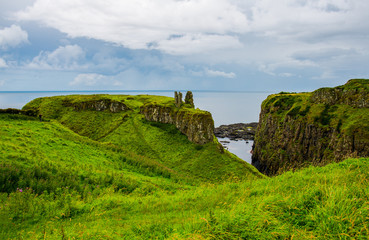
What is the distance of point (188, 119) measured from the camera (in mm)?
78125

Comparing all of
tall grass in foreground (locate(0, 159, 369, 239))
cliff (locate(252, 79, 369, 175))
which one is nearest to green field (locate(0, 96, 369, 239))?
tall grass in foreground (locate(0, 159, 369, 239))

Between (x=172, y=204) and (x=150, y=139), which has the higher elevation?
(x=172, y=204)

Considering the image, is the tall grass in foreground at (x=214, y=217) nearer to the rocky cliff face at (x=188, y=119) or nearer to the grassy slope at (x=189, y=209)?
the grassy slope at (x=189, y=209)

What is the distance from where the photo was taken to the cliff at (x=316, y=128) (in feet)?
194

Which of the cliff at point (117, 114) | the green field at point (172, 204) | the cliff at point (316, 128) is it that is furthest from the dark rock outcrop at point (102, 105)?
the green field at point (172, 204)

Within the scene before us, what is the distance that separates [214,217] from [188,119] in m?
71.9

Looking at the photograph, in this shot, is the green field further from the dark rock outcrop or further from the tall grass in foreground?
the dark rock outcrop

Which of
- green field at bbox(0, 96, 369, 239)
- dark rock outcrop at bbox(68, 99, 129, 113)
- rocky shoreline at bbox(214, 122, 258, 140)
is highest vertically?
dark rock outcrop at bbox(68, 99, 129, 113)

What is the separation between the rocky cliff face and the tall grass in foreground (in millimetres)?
62118

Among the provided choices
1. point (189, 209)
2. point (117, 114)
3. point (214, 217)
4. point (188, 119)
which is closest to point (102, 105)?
point (117, 114)

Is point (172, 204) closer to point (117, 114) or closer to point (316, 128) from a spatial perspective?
point (316, 128)

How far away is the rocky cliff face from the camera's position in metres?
73.8

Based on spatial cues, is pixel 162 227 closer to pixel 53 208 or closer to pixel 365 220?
pixel 365 220

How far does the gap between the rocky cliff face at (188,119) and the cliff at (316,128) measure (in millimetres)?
25212
